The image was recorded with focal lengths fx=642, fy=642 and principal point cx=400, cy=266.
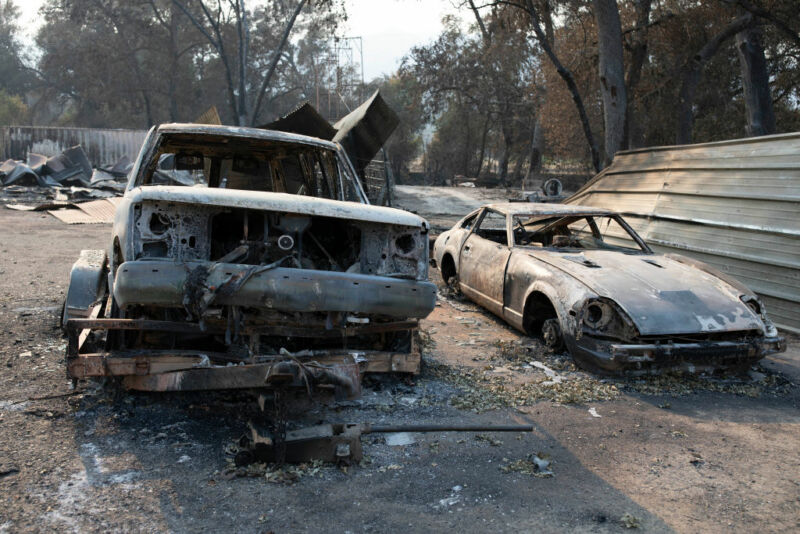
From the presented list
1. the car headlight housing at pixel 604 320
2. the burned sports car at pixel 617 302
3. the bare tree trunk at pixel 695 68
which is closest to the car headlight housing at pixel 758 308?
the burned sports car at pixel 617 302

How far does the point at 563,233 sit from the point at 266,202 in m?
4.56

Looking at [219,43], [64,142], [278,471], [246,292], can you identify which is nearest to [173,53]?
[64,142]

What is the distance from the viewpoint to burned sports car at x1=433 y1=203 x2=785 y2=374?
194 inches

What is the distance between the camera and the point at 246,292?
350cm

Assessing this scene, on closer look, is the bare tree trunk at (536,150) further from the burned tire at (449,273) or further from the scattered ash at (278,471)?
the scattered ash at (278,471)

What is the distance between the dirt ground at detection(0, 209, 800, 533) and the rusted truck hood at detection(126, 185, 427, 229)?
1.28 metres

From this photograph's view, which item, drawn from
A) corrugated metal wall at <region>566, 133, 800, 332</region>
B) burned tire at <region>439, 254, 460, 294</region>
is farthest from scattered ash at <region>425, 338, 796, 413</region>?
burned tire at <region>439, 254, 460, 294</region>

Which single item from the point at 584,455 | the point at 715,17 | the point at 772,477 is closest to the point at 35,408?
the point at 584,455

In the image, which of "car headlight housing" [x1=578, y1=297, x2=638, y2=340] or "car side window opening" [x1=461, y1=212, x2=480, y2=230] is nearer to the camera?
"car headlight housing" [x1=578, y1=297, x2=638, y2=340]

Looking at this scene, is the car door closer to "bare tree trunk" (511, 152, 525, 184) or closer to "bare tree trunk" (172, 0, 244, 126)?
"bare tree trunk" (172, 0, 244, 126)

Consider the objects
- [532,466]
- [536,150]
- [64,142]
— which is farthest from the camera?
[64,142]

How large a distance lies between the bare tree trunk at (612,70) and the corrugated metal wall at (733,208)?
13.4ft

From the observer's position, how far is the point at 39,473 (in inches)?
123

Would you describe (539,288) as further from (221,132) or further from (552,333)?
(221,132)
